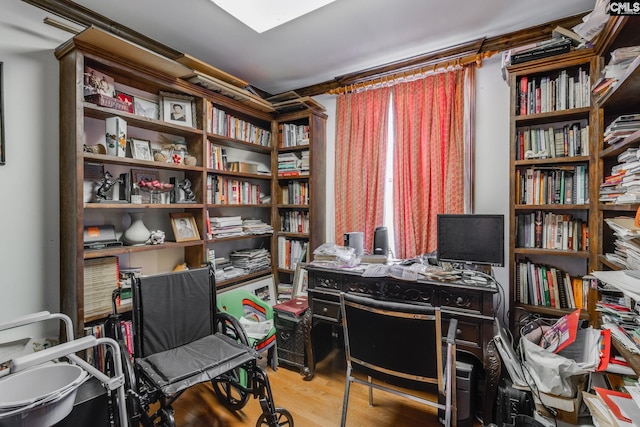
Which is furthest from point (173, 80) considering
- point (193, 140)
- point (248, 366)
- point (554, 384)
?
point (554, 384)

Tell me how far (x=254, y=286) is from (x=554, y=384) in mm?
2316

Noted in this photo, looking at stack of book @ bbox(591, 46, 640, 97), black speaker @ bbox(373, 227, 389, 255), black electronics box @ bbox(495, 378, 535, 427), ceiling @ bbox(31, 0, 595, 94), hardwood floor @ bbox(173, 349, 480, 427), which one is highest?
ceiling @ bbox(31, 0, 595, 94)

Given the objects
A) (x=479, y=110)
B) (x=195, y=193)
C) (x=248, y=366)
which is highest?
(x=479, y=110)

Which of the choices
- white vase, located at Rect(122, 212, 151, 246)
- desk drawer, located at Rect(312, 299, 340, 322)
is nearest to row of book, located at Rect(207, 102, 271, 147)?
white vase, located at Rect(122, 212, 151, 246)

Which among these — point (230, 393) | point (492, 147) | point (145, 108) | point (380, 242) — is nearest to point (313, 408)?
point (230, 393)

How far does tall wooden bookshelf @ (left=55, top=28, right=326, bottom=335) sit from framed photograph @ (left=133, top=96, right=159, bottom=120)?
0.01 metres

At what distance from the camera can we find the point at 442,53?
8.05 feet

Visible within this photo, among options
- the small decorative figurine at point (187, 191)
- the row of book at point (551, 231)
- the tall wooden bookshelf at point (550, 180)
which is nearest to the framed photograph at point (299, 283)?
the small decorative figurine at point (187, 191)

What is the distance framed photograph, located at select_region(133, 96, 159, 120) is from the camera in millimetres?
2176

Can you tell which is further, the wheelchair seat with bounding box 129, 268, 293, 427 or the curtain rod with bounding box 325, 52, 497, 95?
the curtain rod with bounding box 325, 52, 497, 95

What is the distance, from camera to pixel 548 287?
2.02 metres

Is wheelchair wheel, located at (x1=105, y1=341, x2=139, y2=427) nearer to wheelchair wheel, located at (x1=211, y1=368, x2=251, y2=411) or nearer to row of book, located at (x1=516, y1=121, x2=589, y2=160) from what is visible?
wheelchair wheel, located at (x1=211, y1=368, x2=251, y2=411)

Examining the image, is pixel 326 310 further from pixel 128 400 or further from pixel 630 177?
pixel 630 177

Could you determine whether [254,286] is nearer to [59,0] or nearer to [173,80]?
[173,80]
